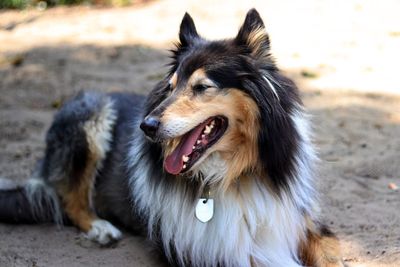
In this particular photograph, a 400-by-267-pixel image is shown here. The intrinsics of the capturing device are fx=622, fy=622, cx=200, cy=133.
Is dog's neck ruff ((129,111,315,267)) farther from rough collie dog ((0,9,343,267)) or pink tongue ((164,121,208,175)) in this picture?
pink tongue ((164,121,208,175))

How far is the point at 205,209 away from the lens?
3.82 m

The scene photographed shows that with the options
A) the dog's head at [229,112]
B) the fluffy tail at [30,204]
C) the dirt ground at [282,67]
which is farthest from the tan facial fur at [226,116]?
the fluffy tail at [30,204]

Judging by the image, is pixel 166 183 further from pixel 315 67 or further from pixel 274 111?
pixel 315 67

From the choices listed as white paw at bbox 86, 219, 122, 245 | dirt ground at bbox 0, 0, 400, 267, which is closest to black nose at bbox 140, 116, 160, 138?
dirt ground at bbox 0, 0, 400, 267

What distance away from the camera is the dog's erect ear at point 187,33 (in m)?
4.06

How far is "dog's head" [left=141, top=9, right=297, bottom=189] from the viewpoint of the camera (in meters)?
3.56

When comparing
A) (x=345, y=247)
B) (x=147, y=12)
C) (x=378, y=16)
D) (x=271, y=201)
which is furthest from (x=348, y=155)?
(x=147, y=12)

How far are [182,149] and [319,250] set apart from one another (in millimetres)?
1123

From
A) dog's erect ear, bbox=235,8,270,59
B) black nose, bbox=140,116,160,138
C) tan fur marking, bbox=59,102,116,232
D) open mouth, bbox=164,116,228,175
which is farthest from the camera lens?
tan fur marking, bbox=59,102,116,232

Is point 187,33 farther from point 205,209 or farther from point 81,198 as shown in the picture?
point 81,198

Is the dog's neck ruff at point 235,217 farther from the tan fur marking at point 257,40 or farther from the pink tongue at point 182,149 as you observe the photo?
the tan fur marking at point 257,40

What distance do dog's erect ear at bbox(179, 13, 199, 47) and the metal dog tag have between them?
3.38 feet

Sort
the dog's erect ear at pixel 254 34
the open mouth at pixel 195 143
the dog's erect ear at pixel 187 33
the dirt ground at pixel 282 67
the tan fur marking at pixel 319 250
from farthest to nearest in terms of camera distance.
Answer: the dirt ground at pixel 282 67 → the dog's erect ear at pixel 187 33 → the tan fur marking at pixel 319 250 → the dog's erect ear at pixel 254 34 → the open mouth at pixel 195 143

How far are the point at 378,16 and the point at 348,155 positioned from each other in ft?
13.9
